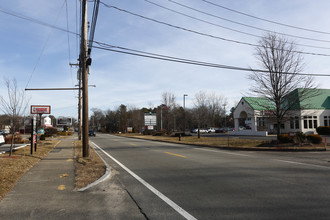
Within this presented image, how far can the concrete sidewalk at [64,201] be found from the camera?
15.8 ft

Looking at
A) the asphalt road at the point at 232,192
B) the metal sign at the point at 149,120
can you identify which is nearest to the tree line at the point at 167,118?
the metal sign at the point at 149,120

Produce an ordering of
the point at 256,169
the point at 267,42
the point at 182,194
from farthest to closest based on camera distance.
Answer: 1. the point at 267,42
2. the point at 256,169
3. the point at 182,194

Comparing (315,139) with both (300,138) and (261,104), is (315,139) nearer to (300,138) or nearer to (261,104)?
(300,138)

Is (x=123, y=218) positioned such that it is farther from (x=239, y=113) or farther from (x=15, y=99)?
(x=239, y=113)

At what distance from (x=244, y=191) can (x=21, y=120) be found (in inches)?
598

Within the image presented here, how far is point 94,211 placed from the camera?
196 inches

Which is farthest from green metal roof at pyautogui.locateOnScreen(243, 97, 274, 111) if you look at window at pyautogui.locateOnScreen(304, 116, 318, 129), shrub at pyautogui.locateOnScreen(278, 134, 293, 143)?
window at pyautogui.locateOnScreen(304, 116, 318, 129)

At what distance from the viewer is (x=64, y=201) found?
568 centimetres

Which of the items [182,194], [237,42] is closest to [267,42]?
[237,42]

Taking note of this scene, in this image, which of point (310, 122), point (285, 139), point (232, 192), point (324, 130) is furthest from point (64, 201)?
point (310, 122)

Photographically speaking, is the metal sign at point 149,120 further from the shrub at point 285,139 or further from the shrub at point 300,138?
the shrub at point 300,138

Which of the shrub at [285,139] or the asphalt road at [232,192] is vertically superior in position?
the shrub at [285,139]

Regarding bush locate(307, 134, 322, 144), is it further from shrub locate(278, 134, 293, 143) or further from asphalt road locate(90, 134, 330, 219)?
asphalt road locate(90, 134, 330, 219)

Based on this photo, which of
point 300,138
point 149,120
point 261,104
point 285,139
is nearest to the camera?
point 300,138
